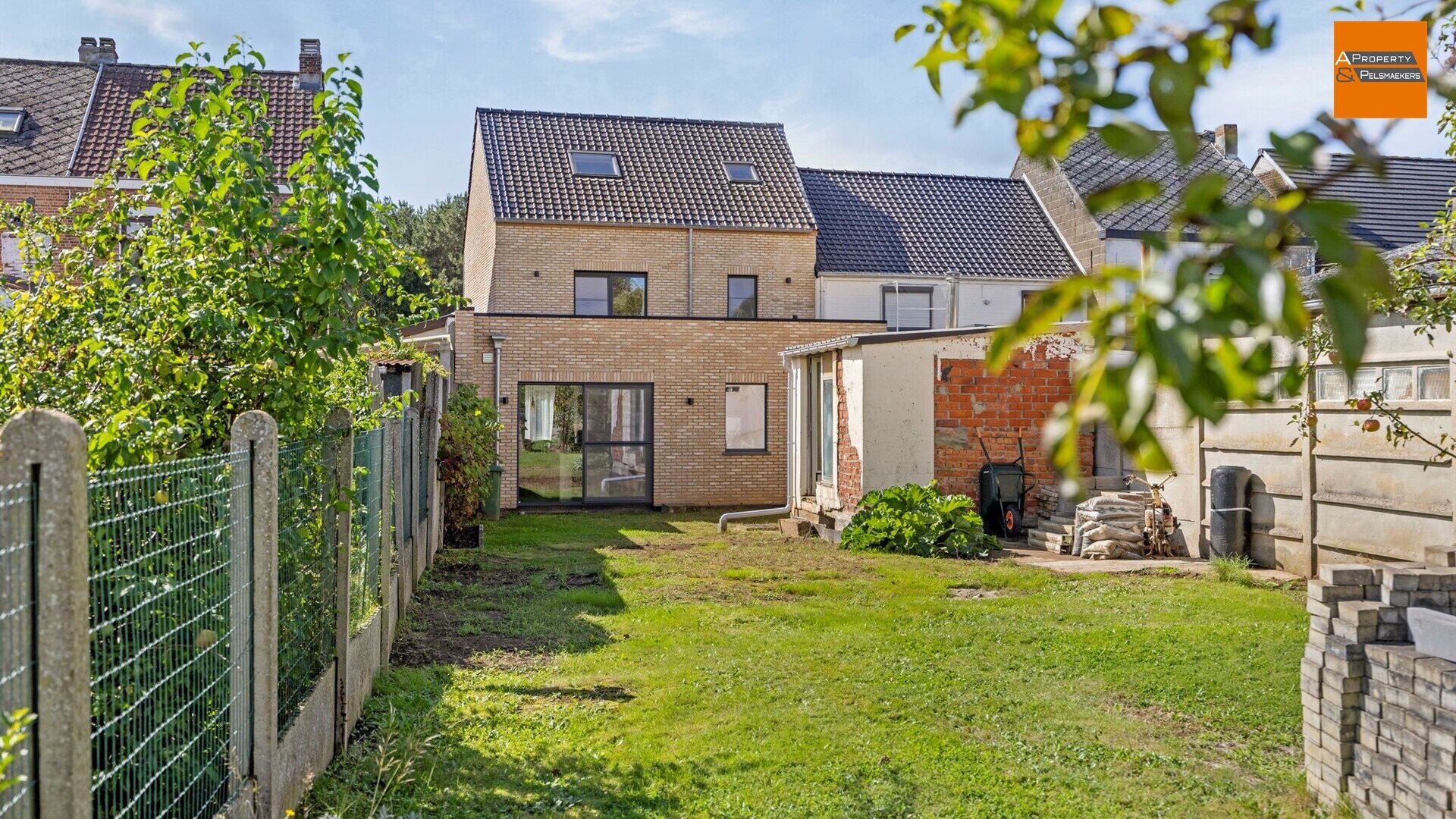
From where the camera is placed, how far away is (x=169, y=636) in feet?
11.5

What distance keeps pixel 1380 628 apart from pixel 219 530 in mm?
4635

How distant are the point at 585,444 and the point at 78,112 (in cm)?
1310

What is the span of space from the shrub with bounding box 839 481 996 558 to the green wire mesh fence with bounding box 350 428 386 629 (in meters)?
7.93

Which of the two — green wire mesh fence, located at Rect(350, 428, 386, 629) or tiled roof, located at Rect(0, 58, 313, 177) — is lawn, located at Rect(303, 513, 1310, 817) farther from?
tiled roof, located at Rect(0, 58, 313, 177)

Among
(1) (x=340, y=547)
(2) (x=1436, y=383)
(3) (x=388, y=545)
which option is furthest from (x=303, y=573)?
(2) (x=1436, y=383)

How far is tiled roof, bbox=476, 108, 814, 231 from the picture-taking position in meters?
24.4

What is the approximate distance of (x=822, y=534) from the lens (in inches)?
663

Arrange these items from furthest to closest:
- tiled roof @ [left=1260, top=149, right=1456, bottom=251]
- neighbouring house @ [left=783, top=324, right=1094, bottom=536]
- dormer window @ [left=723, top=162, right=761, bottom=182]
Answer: dormer window @ [left=723, top=162, right=761, bottom=182]
tiled roof @ [left=1260, top=149, right=1456, bottom=251]
neighbouring house @ [left=783, top=324, right=1094, bottom=536]

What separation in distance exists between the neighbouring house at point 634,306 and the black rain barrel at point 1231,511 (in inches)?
412

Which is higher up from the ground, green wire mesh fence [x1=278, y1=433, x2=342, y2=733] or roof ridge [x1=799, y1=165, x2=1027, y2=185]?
roof ridge [x1=799, y1=165, x2=1027, y2=185]

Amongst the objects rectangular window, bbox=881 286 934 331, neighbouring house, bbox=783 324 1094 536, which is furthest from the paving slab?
rectangular window, bbox=881 286 934 331

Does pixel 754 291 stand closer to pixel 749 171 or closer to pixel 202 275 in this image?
pixel 749 171

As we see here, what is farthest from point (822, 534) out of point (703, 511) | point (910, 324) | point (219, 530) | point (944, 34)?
point (944, 34)

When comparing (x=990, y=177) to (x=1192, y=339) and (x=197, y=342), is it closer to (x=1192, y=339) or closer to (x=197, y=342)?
(x=197, y=342)
